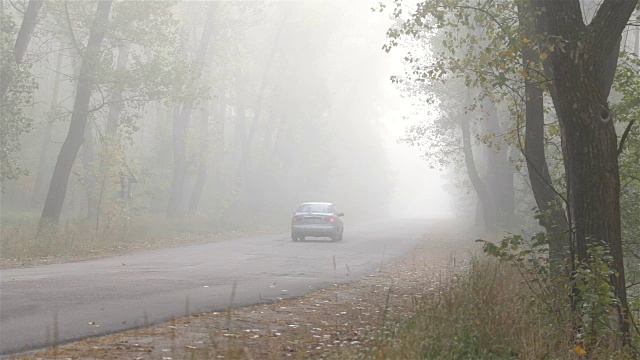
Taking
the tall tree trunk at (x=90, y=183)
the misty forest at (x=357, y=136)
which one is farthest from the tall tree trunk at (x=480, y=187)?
the tall tree trunk at (x=90, y=183)

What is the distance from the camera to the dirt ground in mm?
7121

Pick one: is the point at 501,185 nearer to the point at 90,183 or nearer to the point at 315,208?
the point at 315,208

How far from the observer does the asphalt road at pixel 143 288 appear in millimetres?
8469

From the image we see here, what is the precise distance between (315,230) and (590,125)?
75.8 ft

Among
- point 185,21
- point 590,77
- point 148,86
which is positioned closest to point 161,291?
point 590,77

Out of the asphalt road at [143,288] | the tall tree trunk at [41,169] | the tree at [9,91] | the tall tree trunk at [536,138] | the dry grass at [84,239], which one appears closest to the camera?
the asphalt road at [143,288]

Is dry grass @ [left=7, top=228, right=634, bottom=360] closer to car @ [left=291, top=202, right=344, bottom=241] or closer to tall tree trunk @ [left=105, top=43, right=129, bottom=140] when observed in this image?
tall tree trunk @ [left=105, top=43, right=129, bottom=140]

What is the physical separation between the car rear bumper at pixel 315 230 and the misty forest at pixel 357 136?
0.53 metres

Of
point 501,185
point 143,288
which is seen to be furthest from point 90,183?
point 143,288

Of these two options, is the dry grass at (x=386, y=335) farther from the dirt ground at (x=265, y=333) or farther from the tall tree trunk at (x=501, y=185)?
the tall tree trunk at (x=501, y=185)

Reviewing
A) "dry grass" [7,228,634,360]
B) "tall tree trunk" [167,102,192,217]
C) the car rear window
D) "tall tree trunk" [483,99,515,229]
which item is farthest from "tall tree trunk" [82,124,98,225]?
"dry grass" [7,228,634,360]

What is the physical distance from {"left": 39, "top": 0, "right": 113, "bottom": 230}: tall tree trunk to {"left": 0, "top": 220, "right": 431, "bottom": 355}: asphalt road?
19.6 ft

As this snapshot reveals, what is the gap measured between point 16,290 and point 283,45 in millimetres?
42918

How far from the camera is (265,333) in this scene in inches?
349
